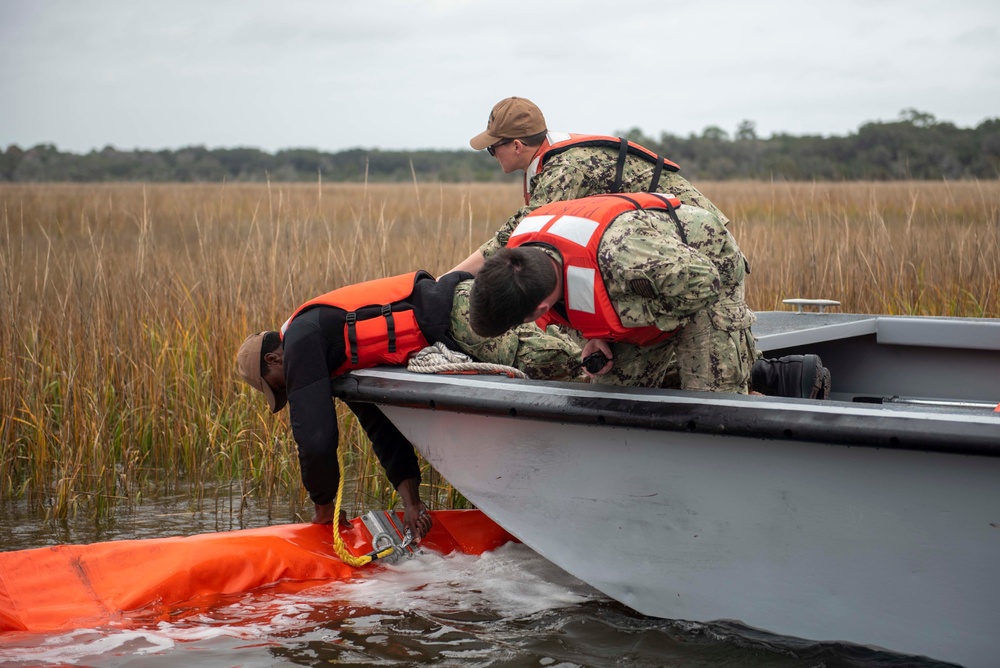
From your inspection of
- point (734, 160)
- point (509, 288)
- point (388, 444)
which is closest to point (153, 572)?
point (388, 444)

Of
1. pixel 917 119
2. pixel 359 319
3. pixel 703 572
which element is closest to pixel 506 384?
pixel 359 319

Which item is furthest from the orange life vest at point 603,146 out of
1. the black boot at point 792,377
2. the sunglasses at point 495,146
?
the black boot at point 792,377

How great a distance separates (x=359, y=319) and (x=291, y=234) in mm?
2839

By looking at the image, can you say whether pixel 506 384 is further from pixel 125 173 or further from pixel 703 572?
pixel 125 173

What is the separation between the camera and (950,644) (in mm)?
2857

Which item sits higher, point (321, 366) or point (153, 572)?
point (321, 366)

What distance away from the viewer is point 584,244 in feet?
9.36

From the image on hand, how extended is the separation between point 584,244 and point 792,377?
4.43ft

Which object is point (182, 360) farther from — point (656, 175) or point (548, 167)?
point (656, 175)

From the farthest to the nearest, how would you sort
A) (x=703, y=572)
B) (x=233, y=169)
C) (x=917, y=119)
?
(x=233, y=169) < (x=917, y=119) < (x=703, y=572)

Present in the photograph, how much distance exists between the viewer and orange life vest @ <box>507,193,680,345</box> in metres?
2.85

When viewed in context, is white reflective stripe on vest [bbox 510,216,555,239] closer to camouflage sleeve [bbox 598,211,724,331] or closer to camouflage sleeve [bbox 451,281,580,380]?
camouflage sleeve [bbox 598,211,724,331]

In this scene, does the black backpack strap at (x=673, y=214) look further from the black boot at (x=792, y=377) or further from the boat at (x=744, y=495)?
the black boot at (x=792, y=377)

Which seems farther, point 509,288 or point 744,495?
point 744,495
